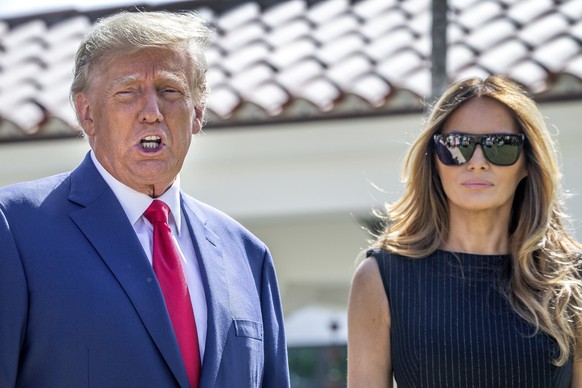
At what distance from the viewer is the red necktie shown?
343 cm

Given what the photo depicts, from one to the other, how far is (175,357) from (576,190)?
3608mm

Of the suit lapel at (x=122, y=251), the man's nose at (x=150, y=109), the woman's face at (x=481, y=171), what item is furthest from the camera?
the woman's face at (x=481, y=171)

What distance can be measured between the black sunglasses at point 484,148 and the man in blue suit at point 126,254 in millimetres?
752

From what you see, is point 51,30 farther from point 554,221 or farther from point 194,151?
point 554,221

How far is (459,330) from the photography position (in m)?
3.89

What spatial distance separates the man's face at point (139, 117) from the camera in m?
3.48

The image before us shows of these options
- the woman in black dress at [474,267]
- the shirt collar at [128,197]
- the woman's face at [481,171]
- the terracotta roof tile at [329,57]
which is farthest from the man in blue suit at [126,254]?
the terracotta roof tile at [329,57]

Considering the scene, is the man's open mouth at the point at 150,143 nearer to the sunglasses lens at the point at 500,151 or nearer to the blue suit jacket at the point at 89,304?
the blue suit jacket at the point at 89,304

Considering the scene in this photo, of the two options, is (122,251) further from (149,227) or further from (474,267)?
(474,267)

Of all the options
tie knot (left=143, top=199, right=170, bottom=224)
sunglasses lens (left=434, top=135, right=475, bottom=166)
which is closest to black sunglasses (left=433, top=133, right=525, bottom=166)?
sunglasses lens (left=434, top=135, right=475, bottom=166)

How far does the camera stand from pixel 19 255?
10.8 ft

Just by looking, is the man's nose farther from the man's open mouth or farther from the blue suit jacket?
the blue suit jacket

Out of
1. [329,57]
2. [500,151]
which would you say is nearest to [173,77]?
[500,151]

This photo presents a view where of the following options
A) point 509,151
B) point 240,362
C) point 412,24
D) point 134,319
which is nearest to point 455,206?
point 509,151
